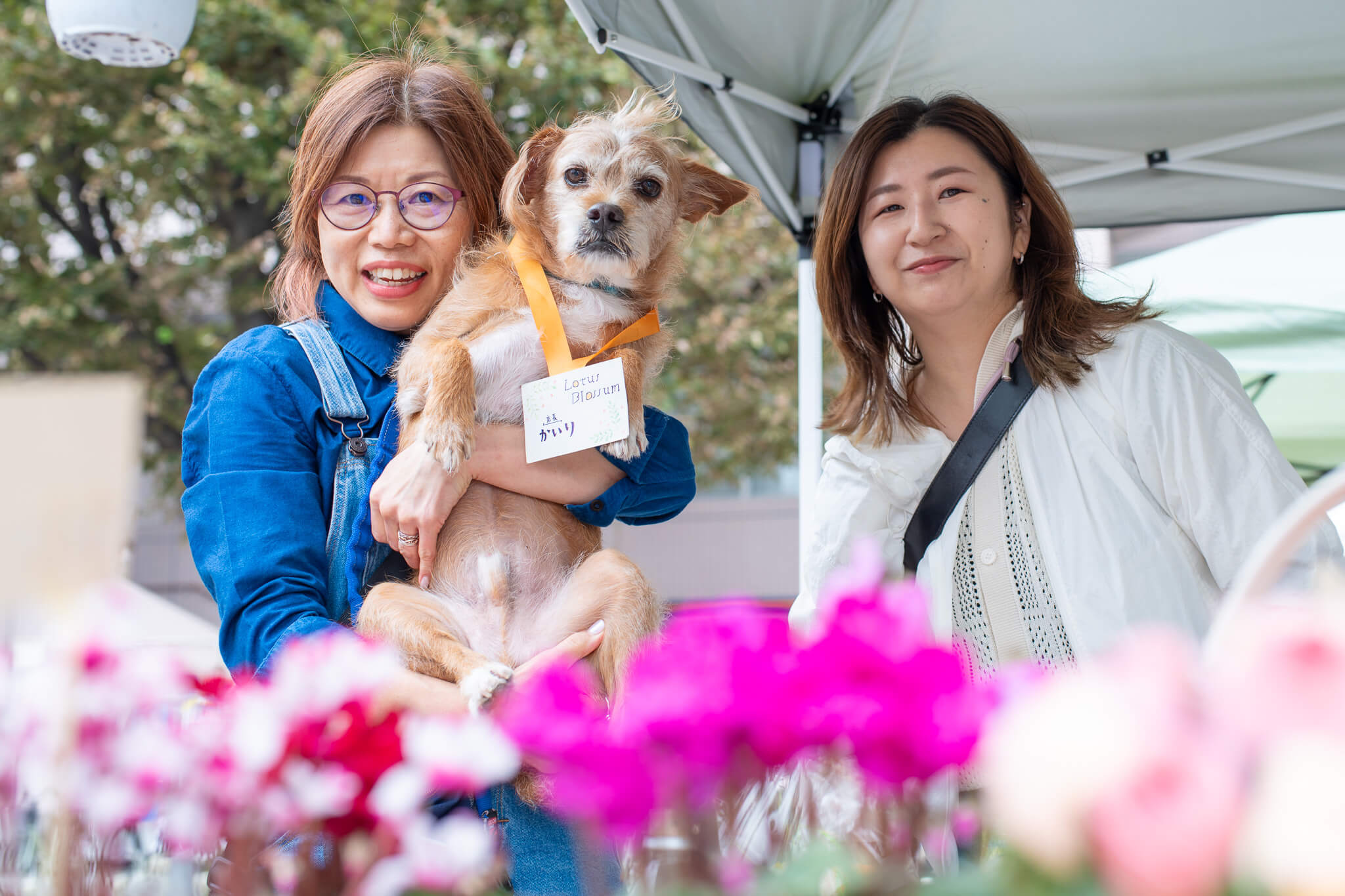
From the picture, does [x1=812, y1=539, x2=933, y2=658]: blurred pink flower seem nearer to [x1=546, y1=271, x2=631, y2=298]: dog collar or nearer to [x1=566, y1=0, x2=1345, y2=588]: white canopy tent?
[x1=546, y1=271, x2=631, y2=298]: dog collar

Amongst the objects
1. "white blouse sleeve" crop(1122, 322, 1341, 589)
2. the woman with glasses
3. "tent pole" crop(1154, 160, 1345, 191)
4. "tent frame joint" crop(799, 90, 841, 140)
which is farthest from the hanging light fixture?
"tent pole" crop(1154, 160, 1345, 191)

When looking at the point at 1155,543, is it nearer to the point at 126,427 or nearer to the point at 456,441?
the point at 456,441

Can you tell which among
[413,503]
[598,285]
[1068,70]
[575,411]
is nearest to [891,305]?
[598,285]

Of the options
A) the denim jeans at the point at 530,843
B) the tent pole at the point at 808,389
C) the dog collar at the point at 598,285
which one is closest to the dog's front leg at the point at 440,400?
the dog collar at the point at 598,285

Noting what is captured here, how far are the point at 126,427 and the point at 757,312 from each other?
29.5 ft

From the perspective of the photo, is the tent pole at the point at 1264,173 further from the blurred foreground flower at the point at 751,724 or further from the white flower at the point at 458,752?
the white flower at the point at 458,752

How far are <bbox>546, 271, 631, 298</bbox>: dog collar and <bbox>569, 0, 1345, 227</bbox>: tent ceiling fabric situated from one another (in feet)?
2.50

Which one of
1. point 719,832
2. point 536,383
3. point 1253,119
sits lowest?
point 719,832

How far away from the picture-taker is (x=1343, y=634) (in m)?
0.60

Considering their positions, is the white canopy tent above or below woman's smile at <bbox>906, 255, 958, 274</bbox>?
above

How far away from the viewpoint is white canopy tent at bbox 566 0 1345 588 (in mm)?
3236

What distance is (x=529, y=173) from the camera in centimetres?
264

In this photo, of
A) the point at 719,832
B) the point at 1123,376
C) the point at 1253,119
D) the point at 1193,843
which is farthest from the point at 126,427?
the point at 1253,119

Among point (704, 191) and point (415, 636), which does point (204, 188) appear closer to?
point (704, 191)
